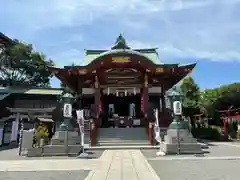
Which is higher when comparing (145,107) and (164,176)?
(145,107)

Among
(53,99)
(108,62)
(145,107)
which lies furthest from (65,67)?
(53,99)

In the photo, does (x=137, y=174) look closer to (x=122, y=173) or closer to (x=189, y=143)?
(x=122, y=173)

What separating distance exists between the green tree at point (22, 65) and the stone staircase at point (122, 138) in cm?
1802

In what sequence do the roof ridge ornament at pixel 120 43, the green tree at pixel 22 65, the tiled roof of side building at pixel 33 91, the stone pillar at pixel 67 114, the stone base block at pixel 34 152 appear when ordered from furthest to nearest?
the green tree at pixel 22 65 → the tiled roof of side building at pixel 33 91 → the roof ridge ornament at pixel 120 43 → the stone pillar at pixel 67 114 → the stone base block at pixel 34 152

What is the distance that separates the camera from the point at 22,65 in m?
34.1

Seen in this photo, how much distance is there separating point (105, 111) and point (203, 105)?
1064cm

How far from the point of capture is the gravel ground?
23.0 ft

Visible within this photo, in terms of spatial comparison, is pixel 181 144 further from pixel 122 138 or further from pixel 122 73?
pixel 122 73

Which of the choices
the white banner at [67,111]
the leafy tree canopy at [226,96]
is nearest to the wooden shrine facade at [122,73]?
the white banner at [67,111]

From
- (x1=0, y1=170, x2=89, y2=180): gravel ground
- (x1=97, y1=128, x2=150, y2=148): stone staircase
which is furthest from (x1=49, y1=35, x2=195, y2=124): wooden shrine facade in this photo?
(x1=0, y1=170, x2=89, y2=180): gravel ground

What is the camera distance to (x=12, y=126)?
66.8ft

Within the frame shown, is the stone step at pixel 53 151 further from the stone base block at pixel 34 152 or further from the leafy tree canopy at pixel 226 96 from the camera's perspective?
the leafy tree canopy at pixel 226 96

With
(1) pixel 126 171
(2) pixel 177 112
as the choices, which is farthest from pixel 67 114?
(1) pixel 126 171

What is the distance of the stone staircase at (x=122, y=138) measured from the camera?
15555 mm
